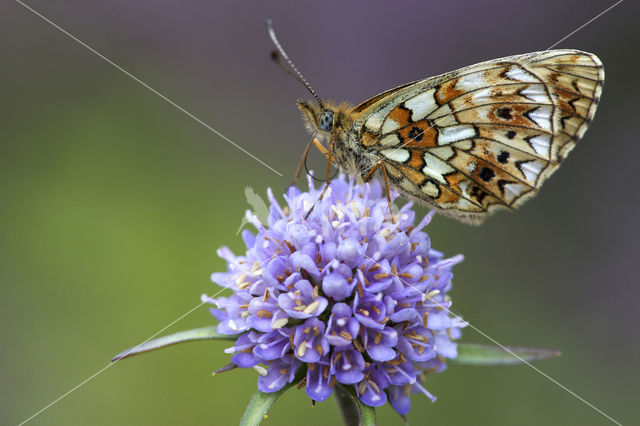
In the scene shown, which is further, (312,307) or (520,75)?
(520,75)

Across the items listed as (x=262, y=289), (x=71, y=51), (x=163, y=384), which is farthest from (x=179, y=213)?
(x=262, y=289)

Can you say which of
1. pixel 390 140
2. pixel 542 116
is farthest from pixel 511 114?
pixel 390 140

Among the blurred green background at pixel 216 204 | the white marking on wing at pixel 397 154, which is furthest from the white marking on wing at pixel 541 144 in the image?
the blurred green background at pixel 216 204

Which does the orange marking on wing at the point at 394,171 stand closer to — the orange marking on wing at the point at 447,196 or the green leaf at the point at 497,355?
the orange marking on wing at the point at 447,196

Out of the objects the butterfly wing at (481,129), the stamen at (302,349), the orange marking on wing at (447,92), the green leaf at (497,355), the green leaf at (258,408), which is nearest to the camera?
the green leaf at (258,408)

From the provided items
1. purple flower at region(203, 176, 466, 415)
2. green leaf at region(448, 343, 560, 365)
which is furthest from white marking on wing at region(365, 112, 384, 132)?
green leaf at region(448, 343, 560, 365)

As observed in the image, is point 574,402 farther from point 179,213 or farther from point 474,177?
point 179,213

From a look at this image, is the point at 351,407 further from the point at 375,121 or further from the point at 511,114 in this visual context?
the point at 511,114
